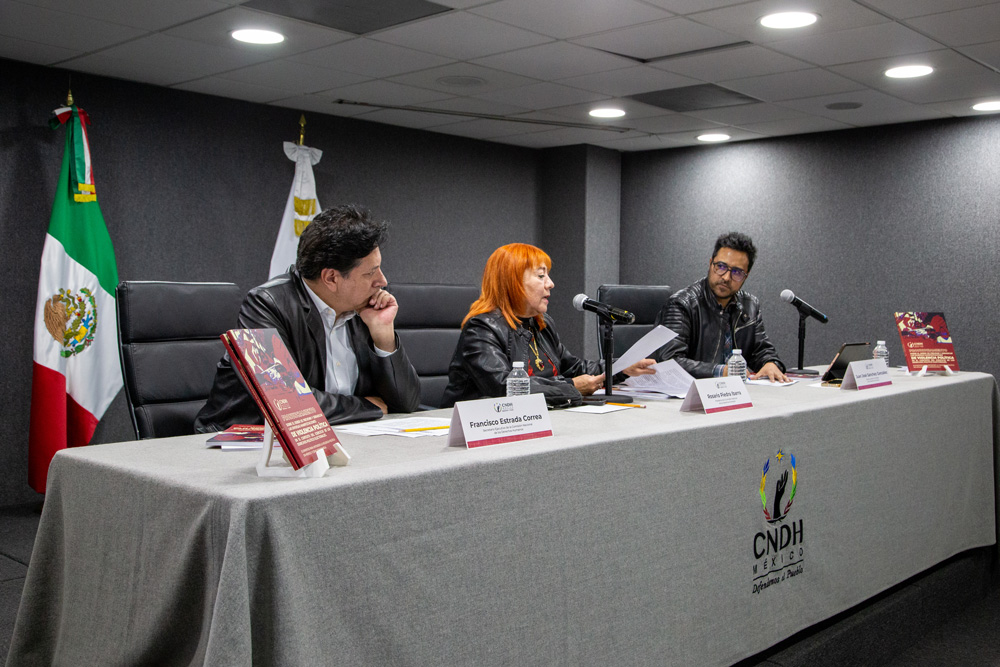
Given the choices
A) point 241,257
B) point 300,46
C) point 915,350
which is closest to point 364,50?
point 300,46

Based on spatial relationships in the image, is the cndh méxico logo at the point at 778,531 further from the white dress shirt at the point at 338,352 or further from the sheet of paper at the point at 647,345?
the white dress shirt at the point at 338,352

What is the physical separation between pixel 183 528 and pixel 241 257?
4.00 m

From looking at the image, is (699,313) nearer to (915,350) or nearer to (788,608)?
(915,350)

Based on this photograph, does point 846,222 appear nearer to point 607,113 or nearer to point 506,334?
point 607,113

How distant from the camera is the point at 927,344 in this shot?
10.4 ft

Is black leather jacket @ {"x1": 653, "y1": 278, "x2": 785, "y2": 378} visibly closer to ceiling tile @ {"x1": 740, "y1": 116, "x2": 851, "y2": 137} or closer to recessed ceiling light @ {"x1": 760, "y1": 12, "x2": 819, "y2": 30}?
recessed ceiling light @ {"x1": 760, "y1": 12, "x2": 819, "y2": 30}

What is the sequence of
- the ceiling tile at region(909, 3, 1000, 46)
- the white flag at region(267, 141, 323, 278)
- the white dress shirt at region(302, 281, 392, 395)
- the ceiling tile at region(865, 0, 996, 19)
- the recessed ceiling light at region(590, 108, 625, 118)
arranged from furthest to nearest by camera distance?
the recessed ceiling light at region(590, 108, 625, 118)
the white flag at region(267, 141, 323, 278)
the ceiling tile at region(909, 3, 1000, 46)
the ceiling tile at region(865, 0, 996, 19)
the white dress shirt at region(302, 281, 392, 395)

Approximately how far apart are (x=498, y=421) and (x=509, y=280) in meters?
1.19

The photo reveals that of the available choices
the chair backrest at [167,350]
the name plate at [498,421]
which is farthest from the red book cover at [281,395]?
the chair backrest at [167,350]

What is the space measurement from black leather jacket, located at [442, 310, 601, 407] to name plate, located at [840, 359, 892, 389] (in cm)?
81

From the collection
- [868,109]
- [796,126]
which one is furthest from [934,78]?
[796,126]

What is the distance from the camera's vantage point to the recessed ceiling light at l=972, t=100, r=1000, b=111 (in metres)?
4.88

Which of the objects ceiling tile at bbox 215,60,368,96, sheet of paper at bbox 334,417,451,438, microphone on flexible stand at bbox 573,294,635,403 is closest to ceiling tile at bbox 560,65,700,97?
ceiling tile at bbox 215,60,368,96

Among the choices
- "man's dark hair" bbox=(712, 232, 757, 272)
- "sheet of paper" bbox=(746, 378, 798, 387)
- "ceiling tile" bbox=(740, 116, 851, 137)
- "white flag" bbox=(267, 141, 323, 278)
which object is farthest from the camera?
"ceiling tile" bbox=(740, 116, 851, 137)
